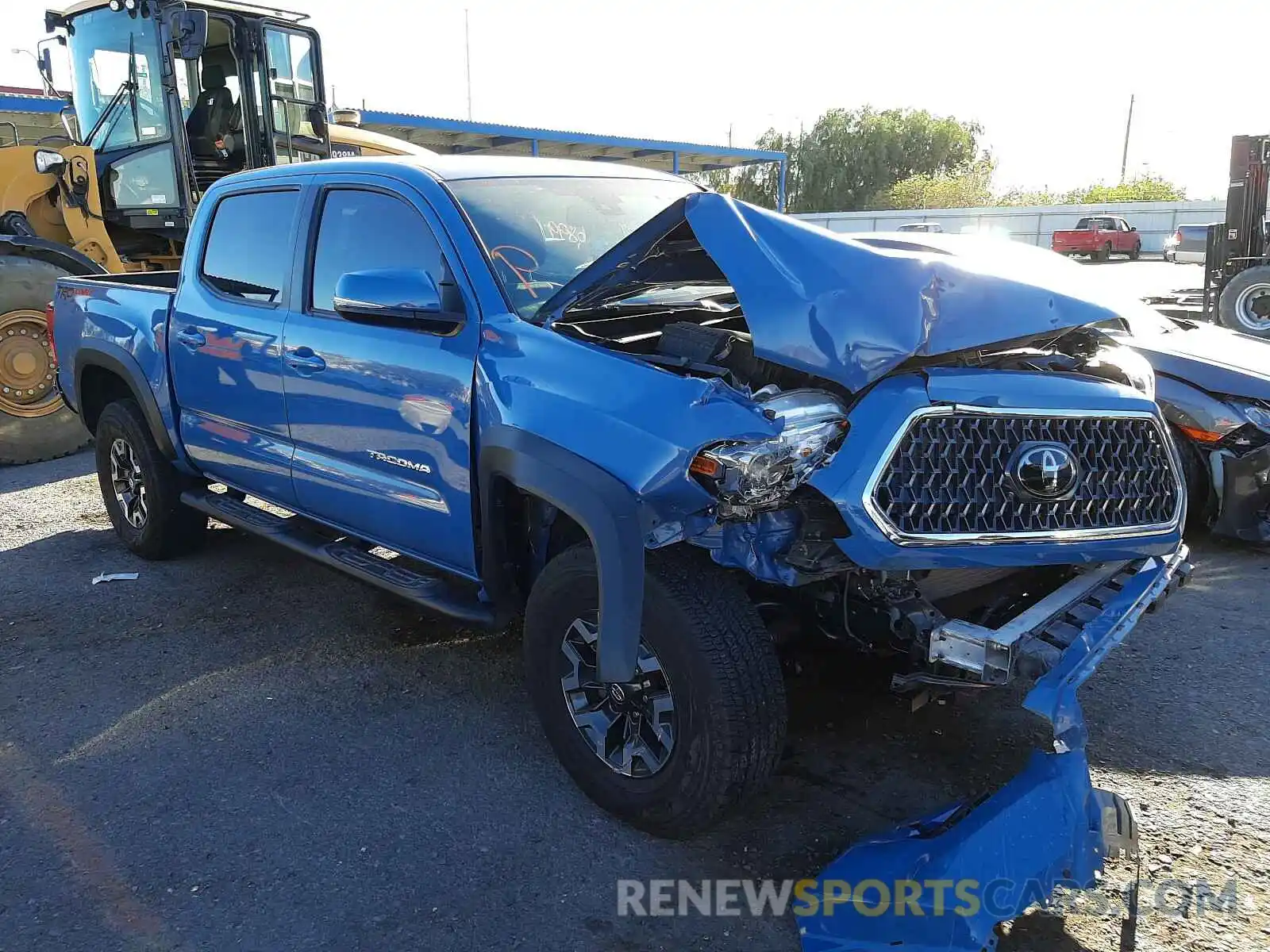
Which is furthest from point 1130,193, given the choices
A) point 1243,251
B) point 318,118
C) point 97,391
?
point 97,391

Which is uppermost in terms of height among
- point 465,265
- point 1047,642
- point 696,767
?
point 465,265

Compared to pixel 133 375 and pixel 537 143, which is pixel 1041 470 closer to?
pixel 133 375

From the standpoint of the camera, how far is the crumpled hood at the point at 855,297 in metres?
2.71

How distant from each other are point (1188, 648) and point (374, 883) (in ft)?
11.2

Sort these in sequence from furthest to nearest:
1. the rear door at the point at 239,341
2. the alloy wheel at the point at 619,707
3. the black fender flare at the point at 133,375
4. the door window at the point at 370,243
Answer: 1. the black fender flare at the point at 133,375
2. the rear door at the point at 239,341
3. the door window at the point at 370,243
4. the alloy wheel at the point at 619,707

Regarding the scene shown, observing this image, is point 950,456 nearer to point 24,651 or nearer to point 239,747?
point 239,747

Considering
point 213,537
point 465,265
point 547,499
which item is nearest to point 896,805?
point 547,499

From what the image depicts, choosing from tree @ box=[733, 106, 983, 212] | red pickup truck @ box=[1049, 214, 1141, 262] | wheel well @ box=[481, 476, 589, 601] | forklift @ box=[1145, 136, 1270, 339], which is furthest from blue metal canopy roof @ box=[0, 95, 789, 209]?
tree @ box=[733, 106, 983, 212]

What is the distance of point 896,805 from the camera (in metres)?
3.13

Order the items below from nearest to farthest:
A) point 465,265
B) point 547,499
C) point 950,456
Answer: point 950,456 < point 547,499 < point 465,265

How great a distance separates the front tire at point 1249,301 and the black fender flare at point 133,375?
470 inches

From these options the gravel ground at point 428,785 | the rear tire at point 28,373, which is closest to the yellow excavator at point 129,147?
the rear tire at point 28,373

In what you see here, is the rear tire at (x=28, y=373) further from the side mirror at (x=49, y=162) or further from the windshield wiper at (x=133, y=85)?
the windshield wiper at (x=133, y=85)

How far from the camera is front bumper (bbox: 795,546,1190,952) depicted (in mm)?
2314
